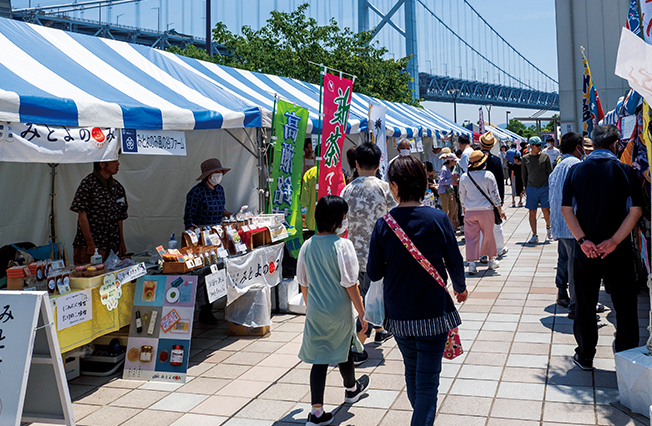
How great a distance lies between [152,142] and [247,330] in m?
1.88

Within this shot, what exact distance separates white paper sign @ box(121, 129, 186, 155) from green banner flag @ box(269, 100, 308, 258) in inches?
50.3

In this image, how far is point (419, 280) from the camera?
2.68 metres

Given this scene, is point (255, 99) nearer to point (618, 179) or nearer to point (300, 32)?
point (618, 179)

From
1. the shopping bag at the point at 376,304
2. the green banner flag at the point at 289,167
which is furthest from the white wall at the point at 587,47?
the shopping bag at the point at 376,304

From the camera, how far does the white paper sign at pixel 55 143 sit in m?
3.51

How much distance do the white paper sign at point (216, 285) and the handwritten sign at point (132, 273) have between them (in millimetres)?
507

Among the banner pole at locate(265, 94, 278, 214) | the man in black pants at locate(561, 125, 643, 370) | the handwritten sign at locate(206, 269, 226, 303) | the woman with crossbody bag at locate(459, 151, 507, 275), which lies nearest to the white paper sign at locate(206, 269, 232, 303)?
the handwritten sign at locate(206, 269, 226, 303)

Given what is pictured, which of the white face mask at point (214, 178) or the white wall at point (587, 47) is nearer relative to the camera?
the white face mask at point (214, 178)

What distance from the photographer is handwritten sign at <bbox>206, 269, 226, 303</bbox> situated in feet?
15.5

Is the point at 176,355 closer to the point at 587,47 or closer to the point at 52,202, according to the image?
the point at 52,202

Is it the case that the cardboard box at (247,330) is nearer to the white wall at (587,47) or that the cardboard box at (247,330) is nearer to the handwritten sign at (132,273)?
the handwritten sign at (132,273)

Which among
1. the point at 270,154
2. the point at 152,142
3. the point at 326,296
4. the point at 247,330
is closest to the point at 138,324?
the point at 247,330

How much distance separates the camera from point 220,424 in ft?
11.4

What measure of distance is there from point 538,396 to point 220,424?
1942mm
